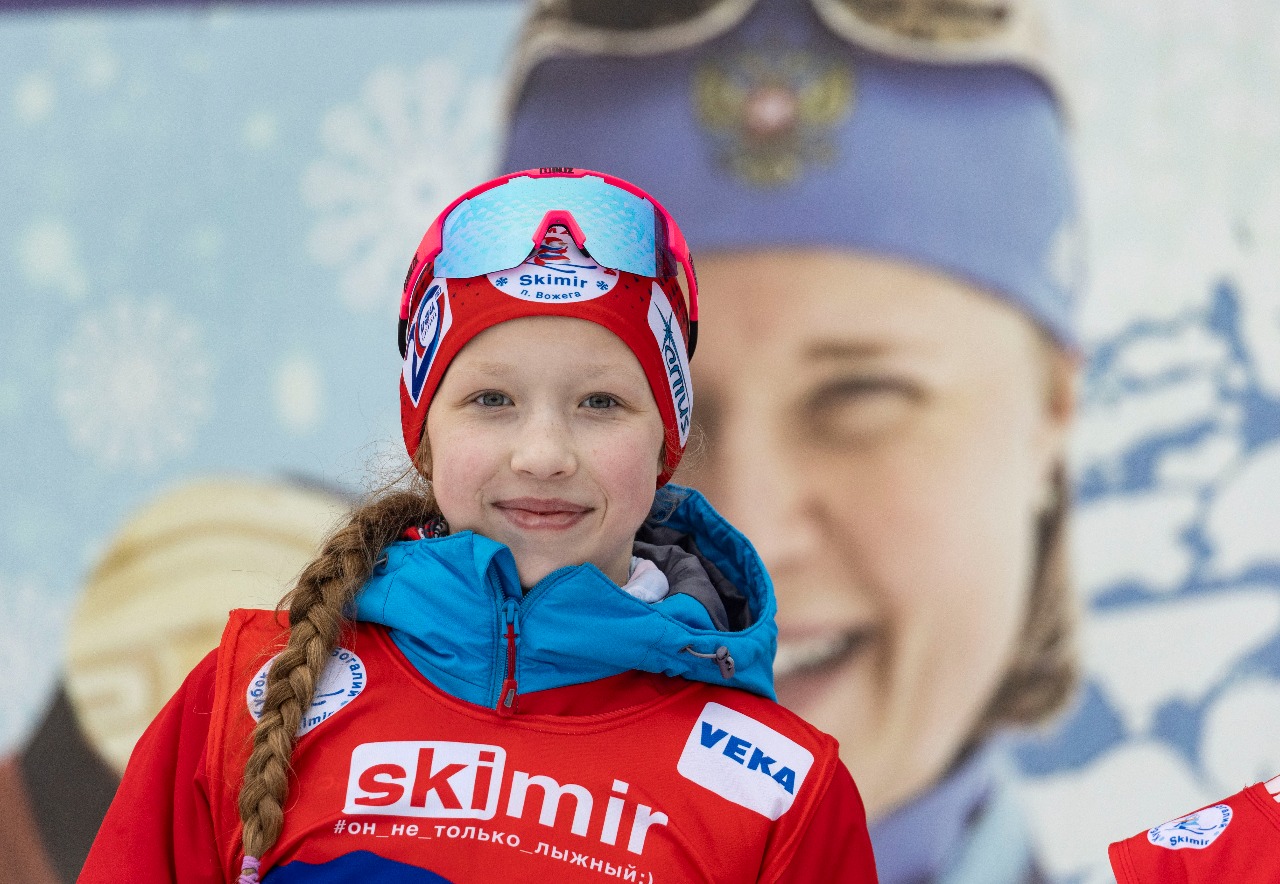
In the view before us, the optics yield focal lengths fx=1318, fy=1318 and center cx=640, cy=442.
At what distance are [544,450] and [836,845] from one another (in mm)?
562

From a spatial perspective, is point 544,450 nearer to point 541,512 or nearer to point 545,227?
point 541,512

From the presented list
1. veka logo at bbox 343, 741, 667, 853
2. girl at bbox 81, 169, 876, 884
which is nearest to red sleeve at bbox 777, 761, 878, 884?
girl at bbox 81, 169, 876, 884

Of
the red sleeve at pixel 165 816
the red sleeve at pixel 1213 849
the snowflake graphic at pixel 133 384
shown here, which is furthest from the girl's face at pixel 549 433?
the snowflake graphic at pixel 133 384

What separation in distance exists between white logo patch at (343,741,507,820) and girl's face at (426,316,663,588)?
0.20 meters

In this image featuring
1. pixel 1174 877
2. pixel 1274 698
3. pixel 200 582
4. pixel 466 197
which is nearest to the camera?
pixel 1174 877

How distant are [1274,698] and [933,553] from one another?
886 millimetres

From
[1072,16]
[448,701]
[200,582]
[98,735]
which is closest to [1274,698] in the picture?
[1072,16]

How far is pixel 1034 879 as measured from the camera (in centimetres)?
324

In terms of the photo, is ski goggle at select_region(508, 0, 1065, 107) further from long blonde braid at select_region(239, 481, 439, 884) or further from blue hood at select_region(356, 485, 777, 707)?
blue hood at select_region(356, 485, 777, 707)

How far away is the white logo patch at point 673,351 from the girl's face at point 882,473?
163 centimetres

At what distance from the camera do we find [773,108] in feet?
10.8

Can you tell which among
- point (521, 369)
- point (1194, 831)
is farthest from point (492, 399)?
point (1194, 831)

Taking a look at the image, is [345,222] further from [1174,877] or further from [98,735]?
[1174,877]

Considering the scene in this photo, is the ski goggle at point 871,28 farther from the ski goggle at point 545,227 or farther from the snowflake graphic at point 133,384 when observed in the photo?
the ski goggle at point 545,227
